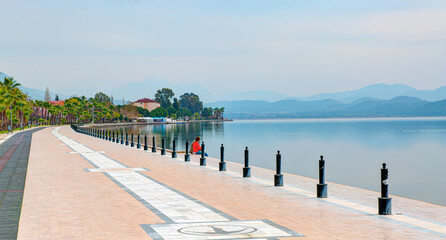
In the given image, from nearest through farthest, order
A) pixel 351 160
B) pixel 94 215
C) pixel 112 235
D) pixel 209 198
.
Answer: pixel 112 235, pixel 94 215, pixel 209 198, pixel 351 160

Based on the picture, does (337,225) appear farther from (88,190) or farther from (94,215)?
(88,190)

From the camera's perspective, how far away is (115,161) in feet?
74.8

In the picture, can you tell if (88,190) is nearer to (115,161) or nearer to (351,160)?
(115,161)

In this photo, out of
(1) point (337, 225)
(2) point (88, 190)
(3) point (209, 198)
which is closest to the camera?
(1) point (337, 225)

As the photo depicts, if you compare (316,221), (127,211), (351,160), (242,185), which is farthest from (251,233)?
(351,160)

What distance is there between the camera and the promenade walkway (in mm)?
8352

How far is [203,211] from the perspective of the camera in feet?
33.7

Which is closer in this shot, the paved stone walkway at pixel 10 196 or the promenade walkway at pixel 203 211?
the promenade walkway at pixel 203 211

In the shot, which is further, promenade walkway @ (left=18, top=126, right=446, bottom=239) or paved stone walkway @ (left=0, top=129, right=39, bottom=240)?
paved stone walkway @ (left=0, top=129, right=39, bottom=240)

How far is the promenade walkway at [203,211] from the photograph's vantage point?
835 cm

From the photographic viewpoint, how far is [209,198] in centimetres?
1206

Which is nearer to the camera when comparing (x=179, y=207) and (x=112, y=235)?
(x=112, y=235)

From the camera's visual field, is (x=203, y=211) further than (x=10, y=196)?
No

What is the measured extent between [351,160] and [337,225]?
49.9m
